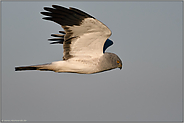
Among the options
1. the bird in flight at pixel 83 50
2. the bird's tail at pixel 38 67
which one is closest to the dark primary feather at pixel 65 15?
the bird in flight at pixel 83 50

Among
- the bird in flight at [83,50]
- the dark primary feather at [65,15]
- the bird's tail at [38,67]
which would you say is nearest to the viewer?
the dark primary feather at [65,15]

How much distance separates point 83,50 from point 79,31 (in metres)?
0.90

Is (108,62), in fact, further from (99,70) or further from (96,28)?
(96,28)

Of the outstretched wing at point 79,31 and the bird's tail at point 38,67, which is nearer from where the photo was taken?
the outstretched wing at point 79,31

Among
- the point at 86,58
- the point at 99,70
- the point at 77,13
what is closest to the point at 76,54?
the point at 86,58

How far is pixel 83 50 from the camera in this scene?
9.84 m

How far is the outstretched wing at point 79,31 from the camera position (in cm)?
862

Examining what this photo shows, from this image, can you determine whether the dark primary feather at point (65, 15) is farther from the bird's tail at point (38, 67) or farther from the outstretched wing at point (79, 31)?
the bird's tail at point (38, 67)

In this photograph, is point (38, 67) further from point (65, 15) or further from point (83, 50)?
point (65, 15)

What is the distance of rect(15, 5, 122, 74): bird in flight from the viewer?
352 inches

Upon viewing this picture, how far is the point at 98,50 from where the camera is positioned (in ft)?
32.2

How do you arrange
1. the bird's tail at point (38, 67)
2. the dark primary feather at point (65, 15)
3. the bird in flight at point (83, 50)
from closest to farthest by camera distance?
the dark primary feather at point (65, 15), the bird in flight at point (83, 50), the bird's tail at point (38, 67)

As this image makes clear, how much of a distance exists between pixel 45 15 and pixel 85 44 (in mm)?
1946

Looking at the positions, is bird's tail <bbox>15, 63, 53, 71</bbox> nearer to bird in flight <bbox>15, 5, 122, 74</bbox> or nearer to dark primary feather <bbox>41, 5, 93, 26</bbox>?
bird in flight <bbox>15, 5, 122, 74</bbox>
